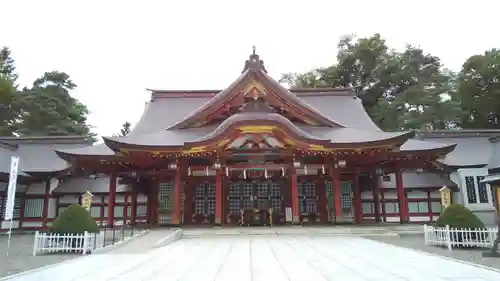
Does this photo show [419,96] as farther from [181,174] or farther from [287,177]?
[181,174]

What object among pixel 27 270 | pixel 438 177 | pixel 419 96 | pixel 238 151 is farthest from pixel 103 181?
pixel 419 96

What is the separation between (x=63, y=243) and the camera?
11.2m

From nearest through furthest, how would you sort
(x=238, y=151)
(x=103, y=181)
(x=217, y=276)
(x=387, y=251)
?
(x=217, y=276) → (x=387, y=251) → (x=238, y=151) → (x=103, y=181)

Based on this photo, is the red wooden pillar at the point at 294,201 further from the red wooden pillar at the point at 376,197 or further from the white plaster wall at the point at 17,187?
the white plaster wall at the point at 17,187

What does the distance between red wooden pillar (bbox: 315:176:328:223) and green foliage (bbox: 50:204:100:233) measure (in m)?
12.0

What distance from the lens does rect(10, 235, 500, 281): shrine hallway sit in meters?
7.08

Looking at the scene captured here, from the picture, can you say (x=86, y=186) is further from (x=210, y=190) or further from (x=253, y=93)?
(x=253, y=93)

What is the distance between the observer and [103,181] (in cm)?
2272

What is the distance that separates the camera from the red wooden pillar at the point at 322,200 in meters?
19.8

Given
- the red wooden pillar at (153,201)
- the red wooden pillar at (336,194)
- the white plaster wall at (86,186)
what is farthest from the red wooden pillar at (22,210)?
the red wooden pillar at (336,194)

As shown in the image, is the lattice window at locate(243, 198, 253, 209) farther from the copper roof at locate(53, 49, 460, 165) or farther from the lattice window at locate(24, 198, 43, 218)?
the lattice window at locate(24, 198, 43, 218)

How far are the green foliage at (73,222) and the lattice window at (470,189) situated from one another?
62.7 feet

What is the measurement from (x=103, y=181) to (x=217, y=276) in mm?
17675

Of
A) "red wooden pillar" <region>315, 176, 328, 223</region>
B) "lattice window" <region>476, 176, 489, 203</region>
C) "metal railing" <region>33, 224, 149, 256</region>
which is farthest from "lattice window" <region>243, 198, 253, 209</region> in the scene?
"lattice window" <region>476, 176, 489, 203</region>
